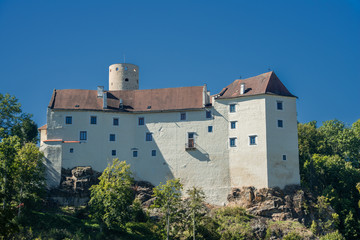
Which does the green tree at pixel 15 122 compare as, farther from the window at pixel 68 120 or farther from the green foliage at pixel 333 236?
the green foliage at pixel 333 236

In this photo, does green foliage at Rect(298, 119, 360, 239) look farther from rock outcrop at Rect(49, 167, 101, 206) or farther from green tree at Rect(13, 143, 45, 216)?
green tree at Rect(13, 143, 45, 216)

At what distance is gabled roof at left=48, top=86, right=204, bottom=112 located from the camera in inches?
2402

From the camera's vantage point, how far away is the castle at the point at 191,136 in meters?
57.2

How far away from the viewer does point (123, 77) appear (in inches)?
2936

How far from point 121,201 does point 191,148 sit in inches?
524

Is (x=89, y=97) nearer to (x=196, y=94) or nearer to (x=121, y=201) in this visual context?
(x=196, y=94)

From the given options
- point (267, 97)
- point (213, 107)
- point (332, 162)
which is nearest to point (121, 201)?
point (213, 107)

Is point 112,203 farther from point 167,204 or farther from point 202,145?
point 202,145

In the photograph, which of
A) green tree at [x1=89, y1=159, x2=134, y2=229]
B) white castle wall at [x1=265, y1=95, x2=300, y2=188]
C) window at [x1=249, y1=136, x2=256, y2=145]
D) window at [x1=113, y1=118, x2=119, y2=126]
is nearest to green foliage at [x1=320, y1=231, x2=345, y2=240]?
white castle wall at [x1=265, y1=95, x2=300, y2=188]

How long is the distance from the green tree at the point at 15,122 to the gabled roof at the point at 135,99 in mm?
9759

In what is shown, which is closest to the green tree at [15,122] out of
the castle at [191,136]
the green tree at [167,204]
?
the castle at [191,136]

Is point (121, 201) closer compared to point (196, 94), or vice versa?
point (121, 201)

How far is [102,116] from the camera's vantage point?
6056 centimetres

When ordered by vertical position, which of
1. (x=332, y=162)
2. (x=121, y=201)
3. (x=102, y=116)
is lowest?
(x=121, y=201)
